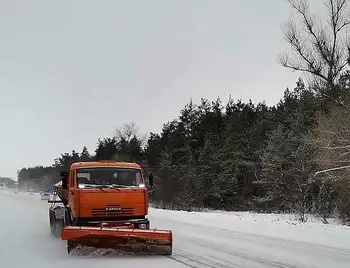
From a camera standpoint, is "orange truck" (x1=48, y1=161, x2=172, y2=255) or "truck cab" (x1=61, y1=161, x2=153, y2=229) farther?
"truck cab" (x1=61, y1=161, x2=153, y2=229)

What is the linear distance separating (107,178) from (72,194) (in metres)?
1.09

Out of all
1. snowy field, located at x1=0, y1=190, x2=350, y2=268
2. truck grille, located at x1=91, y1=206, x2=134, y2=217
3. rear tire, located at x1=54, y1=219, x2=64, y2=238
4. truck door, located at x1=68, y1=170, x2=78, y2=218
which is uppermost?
truck door, located at x1=68, y1=170, x2=78, y2=218

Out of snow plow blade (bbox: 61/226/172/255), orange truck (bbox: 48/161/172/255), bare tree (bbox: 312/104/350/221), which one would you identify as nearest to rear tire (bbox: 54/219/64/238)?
orange truck (bbox: 48/161/172/255)

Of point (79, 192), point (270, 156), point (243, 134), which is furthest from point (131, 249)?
point (243, 134)

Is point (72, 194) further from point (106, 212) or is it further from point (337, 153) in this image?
point (337, 153)

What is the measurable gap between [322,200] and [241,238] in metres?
13.9

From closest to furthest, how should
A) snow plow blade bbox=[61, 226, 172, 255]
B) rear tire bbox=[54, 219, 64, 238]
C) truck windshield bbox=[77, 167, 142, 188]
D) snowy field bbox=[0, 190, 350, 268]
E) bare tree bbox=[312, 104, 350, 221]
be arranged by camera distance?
snowy field bbox=[0, 190, 350, 268]
snow plow blade bbox=[61, 226, 172, 255]
truck windshield bbox=[77, 167, 142, 188]
rear tire bbox=[54, 219, 64, 238]
bare tree bbox=[312, 104, 350, 221]

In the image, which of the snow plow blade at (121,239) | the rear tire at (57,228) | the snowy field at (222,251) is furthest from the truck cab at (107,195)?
the rear tire at (57,228)

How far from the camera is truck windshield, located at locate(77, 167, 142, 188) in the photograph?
1245cm

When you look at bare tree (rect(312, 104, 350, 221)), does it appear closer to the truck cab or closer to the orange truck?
the orange truck

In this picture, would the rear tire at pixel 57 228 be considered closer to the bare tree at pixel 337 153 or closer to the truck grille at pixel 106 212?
the truck grille at pixel 106 212

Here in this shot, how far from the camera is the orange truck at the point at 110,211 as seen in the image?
423 inches

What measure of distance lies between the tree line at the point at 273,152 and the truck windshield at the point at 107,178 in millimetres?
6800

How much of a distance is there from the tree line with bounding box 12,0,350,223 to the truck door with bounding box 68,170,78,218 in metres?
6.64
